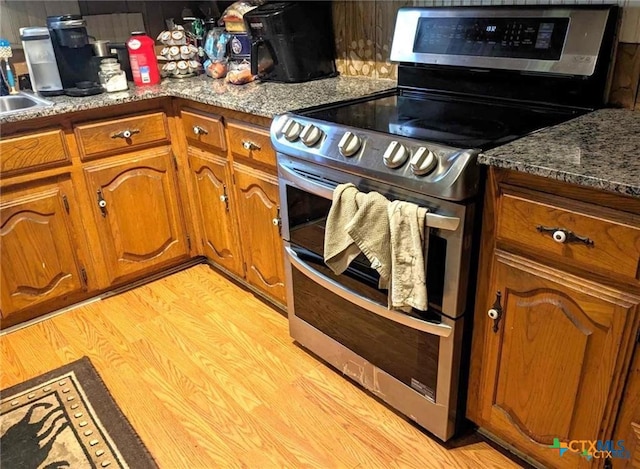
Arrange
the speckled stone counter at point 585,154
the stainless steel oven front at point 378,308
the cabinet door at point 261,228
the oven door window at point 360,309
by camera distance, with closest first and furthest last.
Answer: the speckled stone counter at point 585,154 < the stainless steel oven front at point 378,308 < the oven door window at point 360,309 < the cabinet door at point 261,228

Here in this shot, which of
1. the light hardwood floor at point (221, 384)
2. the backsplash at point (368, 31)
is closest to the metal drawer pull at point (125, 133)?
the light hardwood floor at point (221, 384)

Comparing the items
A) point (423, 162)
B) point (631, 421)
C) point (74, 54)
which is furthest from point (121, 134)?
point (631, 421)

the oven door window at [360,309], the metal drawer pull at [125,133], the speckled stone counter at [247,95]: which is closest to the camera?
the oven door window at [360,309]

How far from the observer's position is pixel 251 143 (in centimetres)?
184

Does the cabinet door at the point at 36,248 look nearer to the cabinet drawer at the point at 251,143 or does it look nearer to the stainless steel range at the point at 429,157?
the cabinet drawer at the point at 251,143

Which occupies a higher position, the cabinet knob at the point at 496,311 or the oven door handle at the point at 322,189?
the oven door handle at the point at 322,189

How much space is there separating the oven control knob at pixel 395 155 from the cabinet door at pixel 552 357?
32cm

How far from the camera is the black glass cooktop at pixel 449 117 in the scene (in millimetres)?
1293

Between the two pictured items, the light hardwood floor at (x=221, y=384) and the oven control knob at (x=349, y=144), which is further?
the light hardwood floor at (x=221, y=384)

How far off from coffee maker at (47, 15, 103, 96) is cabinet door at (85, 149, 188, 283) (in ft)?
1.14

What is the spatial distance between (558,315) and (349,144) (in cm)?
65

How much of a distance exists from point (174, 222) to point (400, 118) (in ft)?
4.24

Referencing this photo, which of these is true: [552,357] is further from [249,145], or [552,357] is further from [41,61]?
[41,61]

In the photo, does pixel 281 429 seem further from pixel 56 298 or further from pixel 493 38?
pixel 493 38
